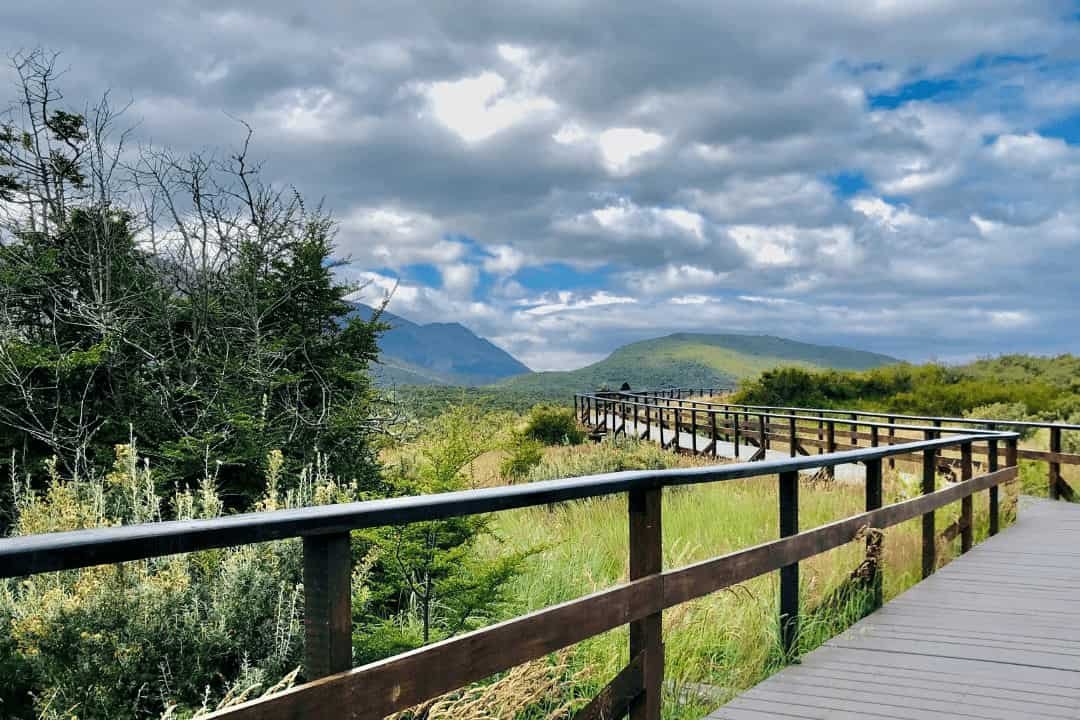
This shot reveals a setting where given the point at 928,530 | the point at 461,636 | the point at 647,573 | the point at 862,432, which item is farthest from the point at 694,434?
the point at 461,636

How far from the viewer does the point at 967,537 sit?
29.8 ft

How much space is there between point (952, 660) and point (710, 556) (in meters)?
3.22

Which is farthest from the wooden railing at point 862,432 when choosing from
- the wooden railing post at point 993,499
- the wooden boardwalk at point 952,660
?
the wooden boardwalk at point 952,660

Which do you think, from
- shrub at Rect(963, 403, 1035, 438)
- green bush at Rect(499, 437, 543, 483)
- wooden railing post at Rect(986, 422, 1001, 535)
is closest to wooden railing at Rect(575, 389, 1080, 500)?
wooden railing post at Rect(986, 422, 1001, 535)

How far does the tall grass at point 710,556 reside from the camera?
16.7 ft

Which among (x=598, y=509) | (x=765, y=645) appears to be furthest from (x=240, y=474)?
(x=765, y=645)

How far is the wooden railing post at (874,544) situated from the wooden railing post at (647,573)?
3.06 metres

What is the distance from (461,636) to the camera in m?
2.73

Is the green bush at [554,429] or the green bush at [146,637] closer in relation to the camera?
the green bush at [146,637]

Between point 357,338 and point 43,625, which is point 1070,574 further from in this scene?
point 357,338

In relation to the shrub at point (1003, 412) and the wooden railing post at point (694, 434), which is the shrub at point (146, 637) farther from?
the shrub at point (1003, 412)

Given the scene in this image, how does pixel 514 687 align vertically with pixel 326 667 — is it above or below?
below

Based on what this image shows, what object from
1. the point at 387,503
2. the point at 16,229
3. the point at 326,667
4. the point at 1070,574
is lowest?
the point at 1070,574

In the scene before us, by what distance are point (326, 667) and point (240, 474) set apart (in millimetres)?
9868
